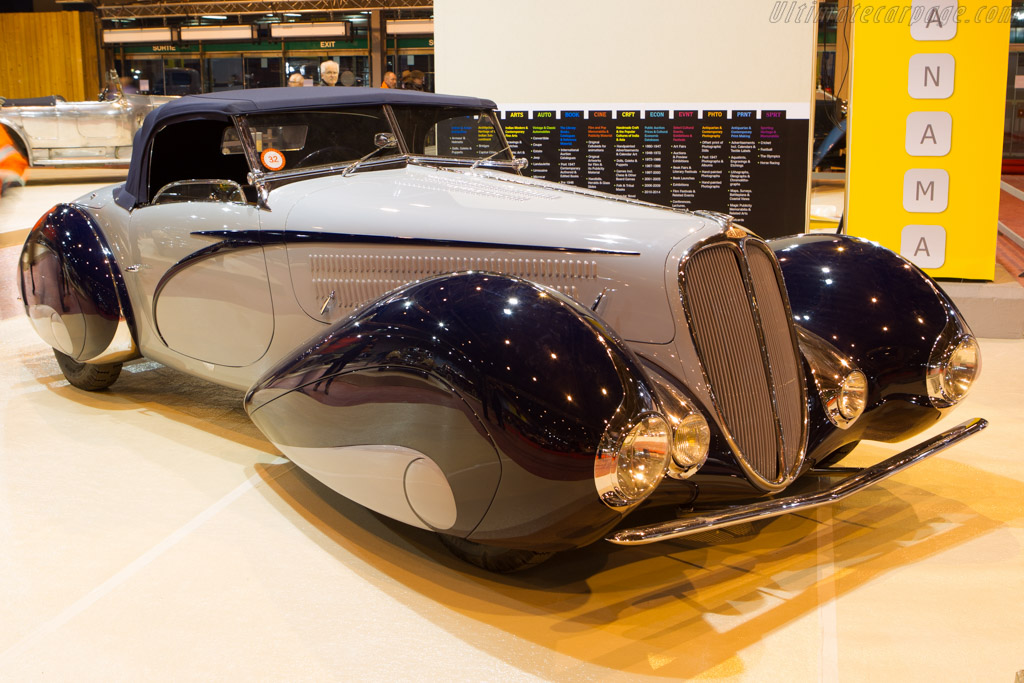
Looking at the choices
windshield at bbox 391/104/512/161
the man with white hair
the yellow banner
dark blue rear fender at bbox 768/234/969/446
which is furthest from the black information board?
dark blue rear fender at bbox 768/234/969/446

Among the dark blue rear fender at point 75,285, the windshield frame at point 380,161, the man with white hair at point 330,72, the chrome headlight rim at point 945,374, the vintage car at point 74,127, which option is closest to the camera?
the chrome headlight rim at point 945,374

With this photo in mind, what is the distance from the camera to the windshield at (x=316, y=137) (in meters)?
3.51

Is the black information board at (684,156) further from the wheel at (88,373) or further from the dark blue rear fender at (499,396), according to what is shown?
the dark blue rear fender at (499,396)

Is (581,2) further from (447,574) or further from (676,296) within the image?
(447,574)

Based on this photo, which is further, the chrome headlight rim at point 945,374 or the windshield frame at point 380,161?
the windshield frame at point 380,161

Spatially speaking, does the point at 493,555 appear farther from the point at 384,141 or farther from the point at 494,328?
the point at 384,141

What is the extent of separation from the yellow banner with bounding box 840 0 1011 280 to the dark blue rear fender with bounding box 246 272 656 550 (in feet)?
13.4

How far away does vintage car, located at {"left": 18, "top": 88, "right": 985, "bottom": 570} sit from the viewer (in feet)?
7.30

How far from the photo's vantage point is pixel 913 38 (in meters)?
5.43

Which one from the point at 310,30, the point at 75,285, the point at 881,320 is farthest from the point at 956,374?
the point at 310,30

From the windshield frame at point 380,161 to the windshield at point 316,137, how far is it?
0.07 feet

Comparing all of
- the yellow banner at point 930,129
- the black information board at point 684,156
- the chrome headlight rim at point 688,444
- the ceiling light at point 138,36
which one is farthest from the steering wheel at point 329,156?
the ceiling light at point 138,36

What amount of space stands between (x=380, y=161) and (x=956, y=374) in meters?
2.29

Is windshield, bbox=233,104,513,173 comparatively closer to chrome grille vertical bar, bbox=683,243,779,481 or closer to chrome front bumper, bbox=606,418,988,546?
chrome grille vertical bar, bbox=683,243,779,481
